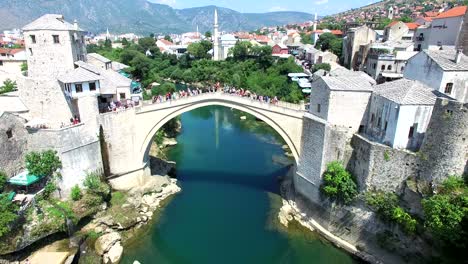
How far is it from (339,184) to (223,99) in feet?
33.9

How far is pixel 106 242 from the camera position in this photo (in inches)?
729

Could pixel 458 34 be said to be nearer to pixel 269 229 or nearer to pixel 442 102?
pixel 442 102

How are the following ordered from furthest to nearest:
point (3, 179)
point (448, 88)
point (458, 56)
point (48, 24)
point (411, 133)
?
point (48, 24), point (448, 88), point (458, 56), point (3, 179), point (411, 133)

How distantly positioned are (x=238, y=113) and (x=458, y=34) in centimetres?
2806

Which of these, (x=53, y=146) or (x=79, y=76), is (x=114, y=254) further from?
(x=79, y=76)

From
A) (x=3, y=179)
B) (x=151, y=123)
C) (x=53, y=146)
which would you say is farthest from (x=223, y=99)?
(x=3, y=179)

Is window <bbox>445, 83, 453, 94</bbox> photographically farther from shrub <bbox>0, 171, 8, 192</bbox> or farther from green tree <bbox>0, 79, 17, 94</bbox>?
green tree <bbox>0, 79, 17, 94</bbox>

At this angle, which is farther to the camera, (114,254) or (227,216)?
(227,216)

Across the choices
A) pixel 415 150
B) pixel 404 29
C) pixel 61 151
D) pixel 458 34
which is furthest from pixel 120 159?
pixel 404 29

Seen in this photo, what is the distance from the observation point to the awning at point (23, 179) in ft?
58.7

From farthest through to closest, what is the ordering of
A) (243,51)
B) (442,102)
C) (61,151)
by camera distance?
(243,51) → (61,151) → (442,102)

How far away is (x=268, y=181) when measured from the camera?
26.9 m

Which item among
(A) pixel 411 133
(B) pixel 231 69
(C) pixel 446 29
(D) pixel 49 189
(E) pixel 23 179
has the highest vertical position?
(C) pixel 446 29

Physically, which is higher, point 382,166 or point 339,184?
point 382,166
